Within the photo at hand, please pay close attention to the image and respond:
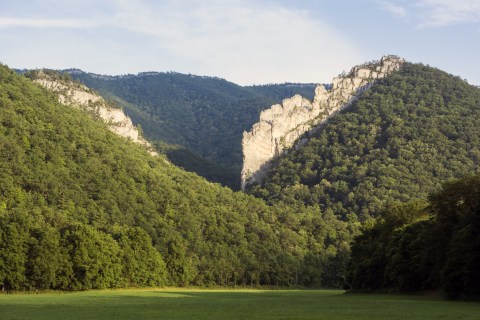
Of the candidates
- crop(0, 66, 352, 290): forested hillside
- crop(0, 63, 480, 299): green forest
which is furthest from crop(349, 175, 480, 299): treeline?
crop(0, 66, 352, 290): forested hillside

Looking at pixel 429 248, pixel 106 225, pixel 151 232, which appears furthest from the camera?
pixel 151 232

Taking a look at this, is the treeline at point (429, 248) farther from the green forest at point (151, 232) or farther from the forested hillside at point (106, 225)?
the forested hillside at point (106, 225)

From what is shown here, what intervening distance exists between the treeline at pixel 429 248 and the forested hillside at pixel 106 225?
140 feet

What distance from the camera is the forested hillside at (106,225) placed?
114 m

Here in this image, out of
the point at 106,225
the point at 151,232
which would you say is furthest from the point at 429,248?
the point at 151,232

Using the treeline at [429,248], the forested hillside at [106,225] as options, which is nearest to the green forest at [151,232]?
the treeline at [429,248]

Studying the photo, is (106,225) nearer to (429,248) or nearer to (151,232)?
(151,232)

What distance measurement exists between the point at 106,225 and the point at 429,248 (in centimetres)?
8302

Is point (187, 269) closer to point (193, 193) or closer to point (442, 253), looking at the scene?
point (193, 193)

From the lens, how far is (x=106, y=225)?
14750cm

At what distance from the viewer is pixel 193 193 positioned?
195 meters

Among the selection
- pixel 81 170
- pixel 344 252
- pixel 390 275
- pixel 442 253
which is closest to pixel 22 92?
pixel 81 170

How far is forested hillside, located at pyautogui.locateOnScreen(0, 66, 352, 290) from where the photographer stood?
11406 cm

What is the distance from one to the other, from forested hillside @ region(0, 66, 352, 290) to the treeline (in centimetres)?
4273
